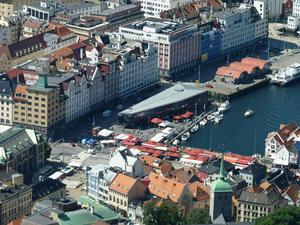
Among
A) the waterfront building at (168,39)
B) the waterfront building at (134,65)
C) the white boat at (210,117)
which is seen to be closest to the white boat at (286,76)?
the waterfront building at (168,39)

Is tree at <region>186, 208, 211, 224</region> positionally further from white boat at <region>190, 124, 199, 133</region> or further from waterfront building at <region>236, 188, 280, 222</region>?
white boat at <region>190, 124, 199, 133</region>

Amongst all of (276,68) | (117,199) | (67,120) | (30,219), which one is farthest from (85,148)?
(276,68)

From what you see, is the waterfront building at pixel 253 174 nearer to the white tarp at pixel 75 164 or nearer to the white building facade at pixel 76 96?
the white tarp at pixel 75 164

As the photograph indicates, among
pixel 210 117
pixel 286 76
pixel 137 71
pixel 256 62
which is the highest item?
pixel 137 71

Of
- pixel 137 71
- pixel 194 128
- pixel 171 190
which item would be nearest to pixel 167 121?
pixel 194 128

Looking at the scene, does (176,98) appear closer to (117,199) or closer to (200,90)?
(200,90)

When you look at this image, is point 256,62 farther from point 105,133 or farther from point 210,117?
point 105,133
